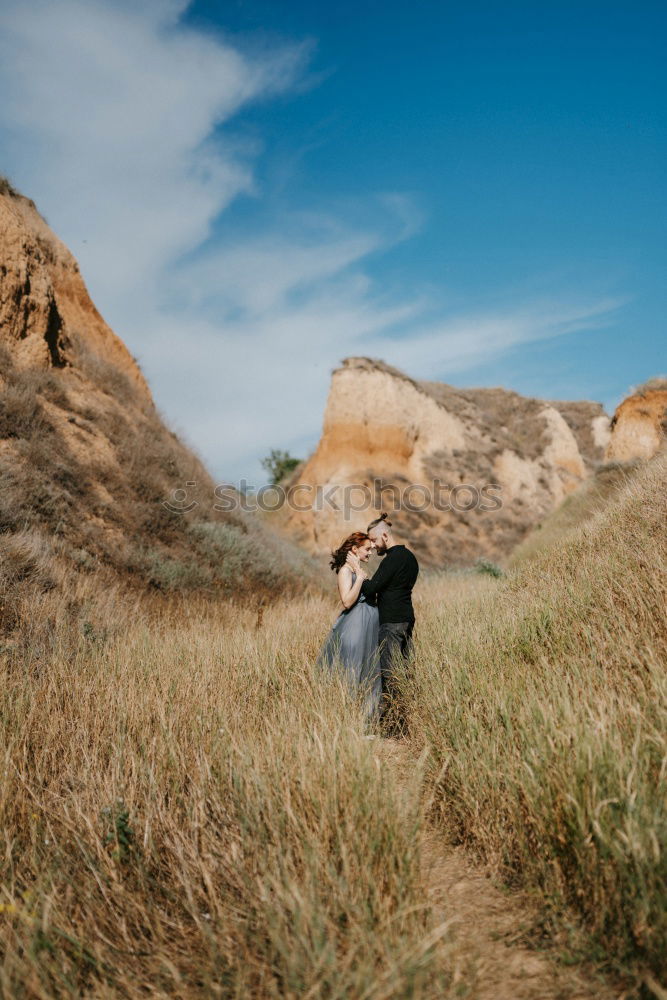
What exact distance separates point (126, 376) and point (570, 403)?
41.7m

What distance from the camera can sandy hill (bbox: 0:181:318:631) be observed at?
760 cm

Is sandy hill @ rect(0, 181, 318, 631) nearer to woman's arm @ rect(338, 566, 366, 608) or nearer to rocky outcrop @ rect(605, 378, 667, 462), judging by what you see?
woman's arm @ rect(338, 566, 366, 608)

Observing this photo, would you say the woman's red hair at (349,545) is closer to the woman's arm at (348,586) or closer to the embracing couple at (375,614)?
the embracing couple at (375,614)

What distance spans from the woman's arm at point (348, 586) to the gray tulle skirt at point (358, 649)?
0.11 metres

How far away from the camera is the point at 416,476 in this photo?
24844 mm

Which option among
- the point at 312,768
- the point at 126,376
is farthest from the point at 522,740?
the point at 126,376

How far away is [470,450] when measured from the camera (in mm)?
27469

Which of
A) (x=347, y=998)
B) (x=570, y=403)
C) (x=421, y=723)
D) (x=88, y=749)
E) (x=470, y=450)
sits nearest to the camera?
(x=347, y=998)

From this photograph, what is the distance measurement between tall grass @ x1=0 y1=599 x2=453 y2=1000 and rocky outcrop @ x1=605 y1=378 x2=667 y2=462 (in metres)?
17.5

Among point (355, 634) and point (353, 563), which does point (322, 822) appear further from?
point (353, 563)

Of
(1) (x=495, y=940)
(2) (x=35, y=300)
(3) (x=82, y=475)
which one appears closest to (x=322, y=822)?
(1) (x=495, y=940)

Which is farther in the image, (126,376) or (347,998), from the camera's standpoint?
(126,376)

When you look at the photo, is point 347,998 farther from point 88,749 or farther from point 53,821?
point 88,749

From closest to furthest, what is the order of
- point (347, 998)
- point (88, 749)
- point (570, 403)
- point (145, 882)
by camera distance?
1. point (347, 998)
2. point (145, 882)
3. point (88, 749)
4. point (570, 403)
